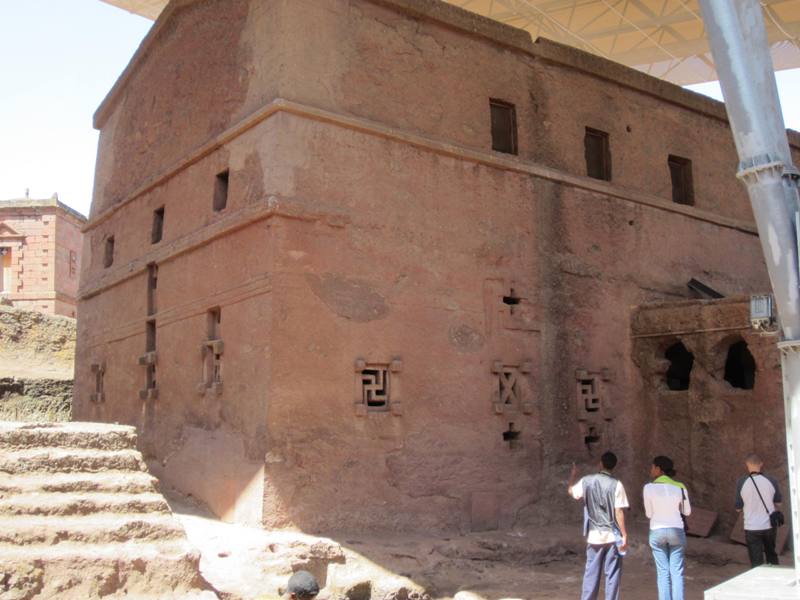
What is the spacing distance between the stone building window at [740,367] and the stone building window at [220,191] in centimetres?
655

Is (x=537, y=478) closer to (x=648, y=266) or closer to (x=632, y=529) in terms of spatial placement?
(x=632, y=529)

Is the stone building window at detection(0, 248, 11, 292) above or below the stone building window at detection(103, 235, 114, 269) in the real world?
above

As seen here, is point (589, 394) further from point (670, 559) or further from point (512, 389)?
point (670, 559)

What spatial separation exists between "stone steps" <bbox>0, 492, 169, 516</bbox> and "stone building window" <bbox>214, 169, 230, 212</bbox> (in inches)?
174

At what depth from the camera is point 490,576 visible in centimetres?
857

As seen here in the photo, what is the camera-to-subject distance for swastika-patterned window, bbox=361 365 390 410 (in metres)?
8.91

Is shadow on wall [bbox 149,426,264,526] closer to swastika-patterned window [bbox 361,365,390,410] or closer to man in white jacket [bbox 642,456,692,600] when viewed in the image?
swastika-patterned window [bbox 361,365,390,410]

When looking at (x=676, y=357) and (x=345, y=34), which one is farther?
(x=676, y=357)

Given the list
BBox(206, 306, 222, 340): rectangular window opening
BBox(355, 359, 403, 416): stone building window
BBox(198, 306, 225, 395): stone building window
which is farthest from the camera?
BBox(206, 306, 222, 340): rectangular window opening

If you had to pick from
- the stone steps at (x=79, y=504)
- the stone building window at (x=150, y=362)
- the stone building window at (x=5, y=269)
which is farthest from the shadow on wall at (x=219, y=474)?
the stone building window at (x=5, y=269)

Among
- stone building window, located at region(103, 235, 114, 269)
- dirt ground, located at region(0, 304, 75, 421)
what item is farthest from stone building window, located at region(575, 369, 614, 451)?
dirt ground, located at region(0, 304, 75, 421)

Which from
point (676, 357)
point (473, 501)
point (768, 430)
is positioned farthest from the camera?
point (676, 357)

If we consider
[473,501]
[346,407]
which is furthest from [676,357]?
[346,407]

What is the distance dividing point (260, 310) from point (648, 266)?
574 cm
